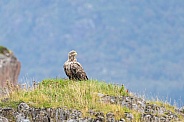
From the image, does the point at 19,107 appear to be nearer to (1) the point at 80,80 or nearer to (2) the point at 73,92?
(2) the point at 73,92

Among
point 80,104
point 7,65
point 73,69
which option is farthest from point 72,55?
point 7,65

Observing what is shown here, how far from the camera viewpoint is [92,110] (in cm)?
2536

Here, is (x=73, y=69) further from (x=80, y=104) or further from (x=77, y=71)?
(x=80, y=104)

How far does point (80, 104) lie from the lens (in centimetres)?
2581

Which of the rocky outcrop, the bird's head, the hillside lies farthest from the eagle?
the rocky outcrop

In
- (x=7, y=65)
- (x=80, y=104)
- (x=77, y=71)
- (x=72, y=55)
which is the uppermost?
(x=7, y=65)

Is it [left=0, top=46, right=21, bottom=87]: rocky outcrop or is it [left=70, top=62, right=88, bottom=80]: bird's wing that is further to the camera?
[left=0, top=46, right=21, bottom=87]: rocky outcrop

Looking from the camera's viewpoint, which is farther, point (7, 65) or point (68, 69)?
→ point (7, 65)

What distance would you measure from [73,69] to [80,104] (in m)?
3.59

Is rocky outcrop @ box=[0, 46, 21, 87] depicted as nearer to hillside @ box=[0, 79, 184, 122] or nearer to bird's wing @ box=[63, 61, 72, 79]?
bird's wing @ box=[63, 61, 72, 79]

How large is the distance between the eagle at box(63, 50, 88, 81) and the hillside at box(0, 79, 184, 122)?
491mm

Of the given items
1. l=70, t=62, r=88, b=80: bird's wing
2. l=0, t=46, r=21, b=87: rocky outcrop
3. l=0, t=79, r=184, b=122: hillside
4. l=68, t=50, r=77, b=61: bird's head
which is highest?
l=0, t=46, r=21, b=87: rocky outcrop

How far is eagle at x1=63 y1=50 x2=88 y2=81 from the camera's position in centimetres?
2917

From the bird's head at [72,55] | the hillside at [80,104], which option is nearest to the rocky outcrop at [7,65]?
the bird's head at [72,55]
